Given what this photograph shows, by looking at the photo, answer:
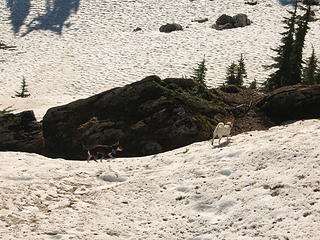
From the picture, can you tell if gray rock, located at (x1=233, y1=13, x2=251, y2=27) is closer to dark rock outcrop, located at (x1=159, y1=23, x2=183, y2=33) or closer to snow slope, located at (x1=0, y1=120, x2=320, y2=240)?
dark rock outcrop, located at (x1=159, y1=23, x2=183, y2=33)

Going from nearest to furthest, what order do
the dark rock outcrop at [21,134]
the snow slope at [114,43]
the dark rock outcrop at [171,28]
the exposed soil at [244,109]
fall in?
the exposed soil at [244,109] < the dark rock outcrop at [21,134] < the snow slope at [114,43] < the dark rock outcrop at [171,28]

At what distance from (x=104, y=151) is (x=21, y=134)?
4.81 meters

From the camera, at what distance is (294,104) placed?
16562mm

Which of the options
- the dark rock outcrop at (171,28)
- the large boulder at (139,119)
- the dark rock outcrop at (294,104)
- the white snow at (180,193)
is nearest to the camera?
the white snow at (180,193)

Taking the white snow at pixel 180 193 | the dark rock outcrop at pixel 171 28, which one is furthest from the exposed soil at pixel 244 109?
the dark rock outcrop at pixel 171 28

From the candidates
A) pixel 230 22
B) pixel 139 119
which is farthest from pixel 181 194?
pixel 230 22

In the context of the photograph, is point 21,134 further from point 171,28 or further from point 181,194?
point 171,28

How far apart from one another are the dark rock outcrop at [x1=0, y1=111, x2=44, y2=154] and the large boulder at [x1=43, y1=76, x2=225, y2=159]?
0.62m

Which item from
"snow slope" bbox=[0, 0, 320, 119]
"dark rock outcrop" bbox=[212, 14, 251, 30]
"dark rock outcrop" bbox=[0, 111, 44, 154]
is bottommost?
"snow slope" bbox=[0, 0, 320, 119]

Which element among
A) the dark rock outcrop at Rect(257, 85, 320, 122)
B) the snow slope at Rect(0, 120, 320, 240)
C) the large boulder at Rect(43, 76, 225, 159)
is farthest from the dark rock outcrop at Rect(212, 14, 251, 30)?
the snow slope at Rect(0, 120, 320, 240)

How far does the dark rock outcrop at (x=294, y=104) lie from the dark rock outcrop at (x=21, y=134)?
34.9 ft

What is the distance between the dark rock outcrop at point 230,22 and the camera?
62188 millimetres

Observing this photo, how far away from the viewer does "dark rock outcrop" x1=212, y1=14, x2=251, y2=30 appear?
62188 mm

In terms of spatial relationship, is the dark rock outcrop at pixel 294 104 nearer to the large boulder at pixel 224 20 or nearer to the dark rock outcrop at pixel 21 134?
the dark rock outcrop at pixel 21 134
